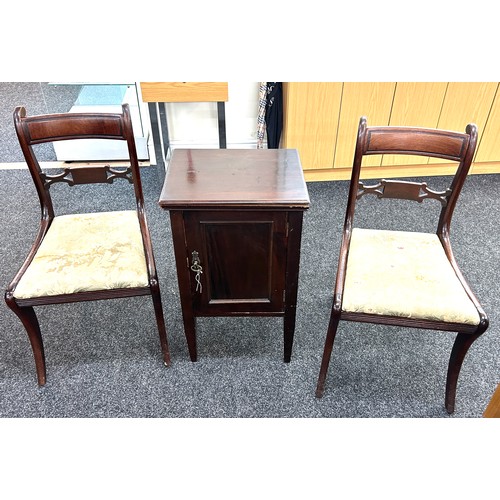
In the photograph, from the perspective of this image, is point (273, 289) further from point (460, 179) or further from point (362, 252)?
point (460, 179)

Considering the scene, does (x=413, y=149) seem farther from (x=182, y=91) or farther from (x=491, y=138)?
(x=491, y=138)

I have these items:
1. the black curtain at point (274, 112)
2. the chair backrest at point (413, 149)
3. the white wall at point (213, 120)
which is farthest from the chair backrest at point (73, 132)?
the white wall at point (213, 120)

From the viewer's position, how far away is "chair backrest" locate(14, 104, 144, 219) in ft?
4.71

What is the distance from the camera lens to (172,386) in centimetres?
159

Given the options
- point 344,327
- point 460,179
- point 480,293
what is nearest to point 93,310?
point 344,327

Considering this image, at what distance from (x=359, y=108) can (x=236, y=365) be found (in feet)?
5.38

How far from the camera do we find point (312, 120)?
255cm

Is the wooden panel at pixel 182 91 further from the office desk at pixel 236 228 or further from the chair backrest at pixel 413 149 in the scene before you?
the chair backrest at pixel 413 149

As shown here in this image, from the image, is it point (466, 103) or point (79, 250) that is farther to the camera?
point (466, 103)

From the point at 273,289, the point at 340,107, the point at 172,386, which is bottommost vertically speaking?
the point at 172,386

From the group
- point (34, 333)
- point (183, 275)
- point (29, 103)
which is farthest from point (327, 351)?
point (29, 103)

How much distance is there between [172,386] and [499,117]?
7.88ft

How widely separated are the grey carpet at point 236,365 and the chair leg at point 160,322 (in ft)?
0.20

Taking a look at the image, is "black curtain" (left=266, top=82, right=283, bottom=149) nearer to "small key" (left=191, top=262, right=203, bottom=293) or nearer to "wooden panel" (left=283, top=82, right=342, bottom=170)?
"wooden panel" (left=283, top=82, right=342, bottom=170)
